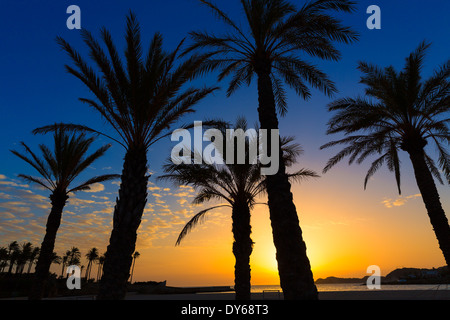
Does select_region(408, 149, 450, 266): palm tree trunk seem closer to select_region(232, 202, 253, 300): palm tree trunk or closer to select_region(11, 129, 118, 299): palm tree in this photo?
select_region(232, 202, 253, 300): palm tree trunk

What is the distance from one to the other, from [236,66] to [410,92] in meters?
7.46

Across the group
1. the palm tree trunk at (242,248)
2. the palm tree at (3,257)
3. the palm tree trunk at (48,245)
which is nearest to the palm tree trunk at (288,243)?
the palm tree trunk at (242,248)

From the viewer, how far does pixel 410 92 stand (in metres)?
12.2

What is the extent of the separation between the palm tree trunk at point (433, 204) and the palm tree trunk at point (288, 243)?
7.40 meters

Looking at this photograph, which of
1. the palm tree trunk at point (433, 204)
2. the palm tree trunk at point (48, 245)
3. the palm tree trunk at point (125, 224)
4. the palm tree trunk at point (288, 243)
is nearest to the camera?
the palm tree trunk at point (288, 243)

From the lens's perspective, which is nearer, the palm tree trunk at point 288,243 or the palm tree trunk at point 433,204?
the palm tree trunk at point 288,243

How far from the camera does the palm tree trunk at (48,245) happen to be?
13.6 metres

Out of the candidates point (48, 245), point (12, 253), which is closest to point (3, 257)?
point (12, 253)

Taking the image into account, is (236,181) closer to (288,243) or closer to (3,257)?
(288,243)

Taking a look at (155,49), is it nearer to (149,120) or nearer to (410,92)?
(149,120)

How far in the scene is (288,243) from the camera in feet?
22.9

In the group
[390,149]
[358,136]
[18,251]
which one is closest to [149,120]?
[358,136]

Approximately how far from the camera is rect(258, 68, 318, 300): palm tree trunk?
657 centimetres

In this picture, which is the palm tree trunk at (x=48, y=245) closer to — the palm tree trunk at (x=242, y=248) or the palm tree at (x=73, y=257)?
the palm tree trunk at (x=242, y=248)
